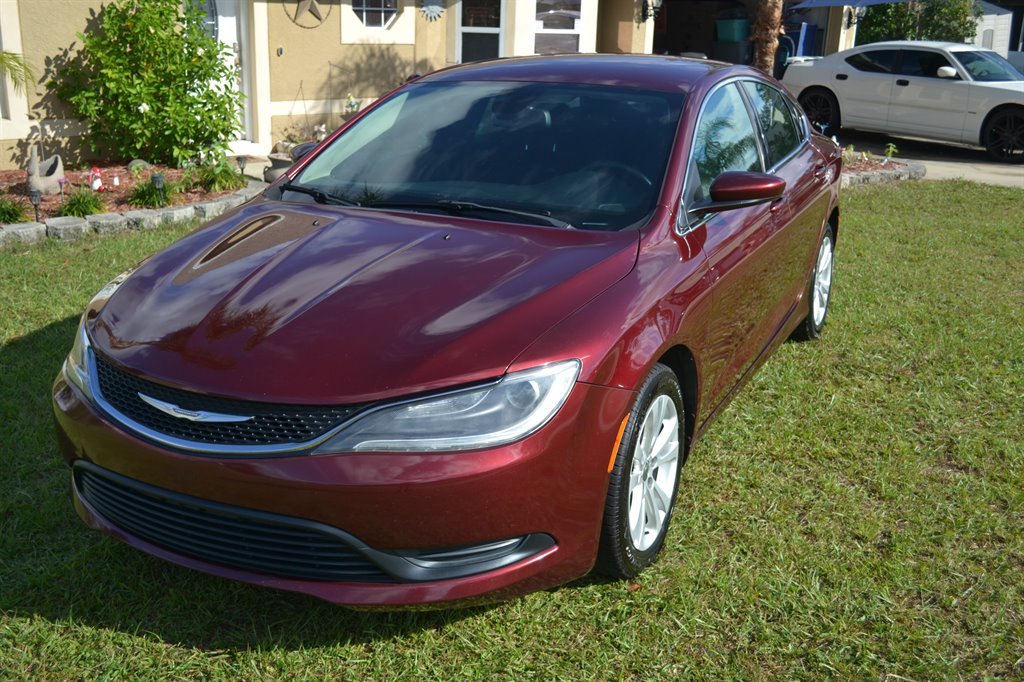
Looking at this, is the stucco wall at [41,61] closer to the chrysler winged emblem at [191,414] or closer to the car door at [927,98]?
the chrysler winged emblem at [191,414]

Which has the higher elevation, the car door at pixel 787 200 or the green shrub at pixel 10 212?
the car door at pixel 787 200

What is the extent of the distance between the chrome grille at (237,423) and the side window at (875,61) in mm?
14600

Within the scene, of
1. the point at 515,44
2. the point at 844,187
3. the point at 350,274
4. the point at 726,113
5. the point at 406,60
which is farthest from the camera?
the point at 515,44

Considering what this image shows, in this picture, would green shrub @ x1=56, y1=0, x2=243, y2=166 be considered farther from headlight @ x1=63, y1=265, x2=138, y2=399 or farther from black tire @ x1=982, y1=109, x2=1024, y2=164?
black tire @ x1=982, y1=109, x2=1024, y2=164

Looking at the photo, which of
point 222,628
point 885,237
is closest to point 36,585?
point 222,628

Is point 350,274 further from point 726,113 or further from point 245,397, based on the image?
point 726,113

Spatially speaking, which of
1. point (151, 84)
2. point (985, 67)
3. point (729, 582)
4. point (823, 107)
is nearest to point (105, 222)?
point (151, 84)

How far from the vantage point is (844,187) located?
465 inches

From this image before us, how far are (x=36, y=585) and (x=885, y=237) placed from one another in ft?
24.9

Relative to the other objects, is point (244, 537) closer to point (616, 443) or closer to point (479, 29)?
point (616, 443)

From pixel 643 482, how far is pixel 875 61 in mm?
13995

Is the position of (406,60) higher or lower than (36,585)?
higher

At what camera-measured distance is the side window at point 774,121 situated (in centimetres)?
495

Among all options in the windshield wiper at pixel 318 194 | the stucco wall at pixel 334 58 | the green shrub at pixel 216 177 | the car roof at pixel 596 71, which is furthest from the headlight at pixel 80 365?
the stucco wall at pixel 334 58
